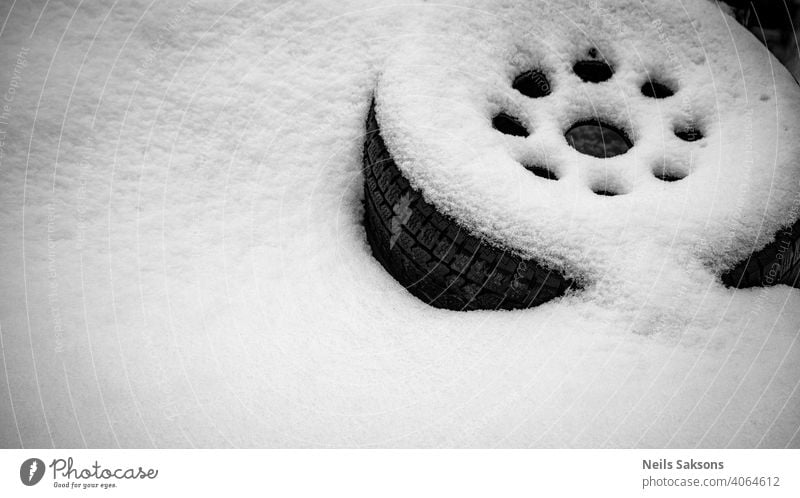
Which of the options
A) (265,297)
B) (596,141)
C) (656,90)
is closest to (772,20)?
(656,90)

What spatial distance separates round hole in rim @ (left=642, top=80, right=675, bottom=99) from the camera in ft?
5.78

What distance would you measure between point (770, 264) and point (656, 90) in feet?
2.17

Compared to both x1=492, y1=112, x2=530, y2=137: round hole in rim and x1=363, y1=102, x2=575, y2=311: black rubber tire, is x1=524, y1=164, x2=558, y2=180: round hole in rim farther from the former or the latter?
x1=363, y1=102, x2=575, y2=311: black rubber tire

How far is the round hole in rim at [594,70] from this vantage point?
1.81m

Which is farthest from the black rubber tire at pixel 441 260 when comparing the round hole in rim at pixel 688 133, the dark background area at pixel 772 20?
the dark background area at pixel 772 20

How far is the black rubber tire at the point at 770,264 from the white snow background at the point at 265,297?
0.04 meters

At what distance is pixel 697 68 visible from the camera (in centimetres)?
175

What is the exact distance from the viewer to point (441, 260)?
1390 mm

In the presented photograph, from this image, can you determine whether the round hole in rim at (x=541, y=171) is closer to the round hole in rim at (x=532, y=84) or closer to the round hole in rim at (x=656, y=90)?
the round hole in rim at (x=532, y=84)
